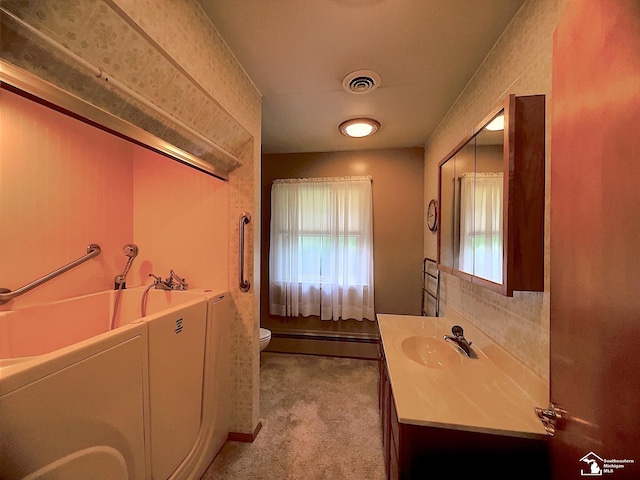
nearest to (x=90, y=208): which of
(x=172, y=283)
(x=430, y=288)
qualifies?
(x=172, y=283)

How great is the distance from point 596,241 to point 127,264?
2.57 meters

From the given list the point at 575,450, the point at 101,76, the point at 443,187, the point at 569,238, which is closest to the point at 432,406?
the point at 575,450

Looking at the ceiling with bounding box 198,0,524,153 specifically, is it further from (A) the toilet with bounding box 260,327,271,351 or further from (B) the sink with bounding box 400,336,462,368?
(A) the toilet with bounding box 260,327,271,351

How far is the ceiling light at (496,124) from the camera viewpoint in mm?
1008

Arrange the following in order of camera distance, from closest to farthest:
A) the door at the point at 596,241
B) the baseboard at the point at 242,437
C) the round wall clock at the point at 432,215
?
the door at the point at 596,241 → the baseboard at the point at 242,437 → the round wall clock at the point at 432,215

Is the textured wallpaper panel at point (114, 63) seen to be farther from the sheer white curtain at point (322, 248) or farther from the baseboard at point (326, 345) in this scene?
the baseboard at point (326, 345)

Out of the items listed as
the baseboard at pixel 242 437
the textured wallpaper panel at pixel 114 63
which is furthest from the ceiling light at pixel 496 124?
the baseboard at pixel 242 437

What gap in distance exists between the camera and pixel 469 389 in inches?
38.0

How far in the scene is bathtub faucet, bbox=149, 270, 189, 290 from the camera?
5.71 ft

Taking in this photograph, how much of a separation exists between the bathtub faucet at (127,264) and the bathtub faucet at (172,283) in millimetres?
290

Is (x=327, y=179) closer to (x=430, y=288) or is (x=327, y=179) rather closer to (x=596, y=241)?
A: (x=430, y=288)

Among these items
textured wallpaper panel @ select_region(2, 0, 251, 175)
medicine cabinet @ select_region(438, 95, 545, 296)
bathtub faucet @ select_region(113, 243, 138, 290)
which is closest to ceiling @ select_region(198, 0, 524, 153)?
textured wallpaper panel @ select_region(2, 0, 251, 175)

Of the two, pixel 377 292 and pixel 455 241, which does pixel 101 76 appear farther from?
pixel 377 292

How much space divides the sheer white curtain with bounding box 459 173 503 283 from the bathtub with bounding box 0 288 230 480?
5.02 feet
